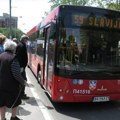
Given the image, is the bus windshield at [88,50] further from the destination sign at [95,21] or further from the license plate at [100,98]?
the license plate at [100,98]

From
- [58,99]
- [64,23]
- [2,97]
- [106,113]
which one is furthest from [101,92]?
[2,97]

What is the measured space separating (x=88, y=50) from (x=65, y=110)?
1783mm

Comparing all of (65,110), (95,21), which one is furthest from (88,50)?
(65,110)

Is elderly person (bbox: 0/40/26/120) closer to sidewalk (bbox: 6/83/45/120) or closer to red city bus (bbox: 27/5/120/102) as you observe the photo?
sidewalk (bbox: 6/83/45/120)

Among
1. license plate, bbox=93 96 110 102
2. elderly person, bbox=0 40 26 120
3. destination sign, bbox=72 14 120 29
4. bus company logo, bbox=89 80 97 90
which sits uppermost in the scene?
Result: destination sign, bbox=72 14 120 29

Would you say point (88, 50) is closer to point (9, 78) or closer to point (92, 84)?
point (92, 84)

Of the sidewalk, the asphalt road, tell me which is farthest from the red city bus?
the sidewalk

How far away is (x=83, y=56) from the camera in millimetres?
9602

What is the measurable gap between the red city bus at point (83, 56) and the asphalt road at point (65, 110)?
0.37 meters

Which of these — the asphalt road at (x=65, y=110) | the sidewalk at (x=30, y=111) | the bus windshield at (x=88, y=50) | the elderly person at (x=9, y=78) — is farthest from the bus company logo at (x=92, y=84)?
the elderly person at (x=9, y=78)

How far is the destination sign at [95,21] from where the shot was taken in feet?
31.4

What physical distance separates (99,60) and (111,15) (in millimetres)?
1301

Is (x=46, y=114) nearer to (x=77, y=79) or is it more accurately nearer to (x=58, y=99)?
(x=58, y=99)

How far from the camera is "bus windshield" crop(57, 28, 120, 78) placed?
9508mm
